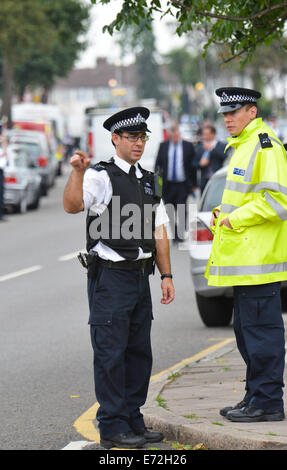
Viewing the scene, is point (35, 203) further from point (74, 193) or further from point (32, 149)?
point (74, 193)

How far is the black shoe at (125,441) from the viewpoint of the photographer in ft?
19.6

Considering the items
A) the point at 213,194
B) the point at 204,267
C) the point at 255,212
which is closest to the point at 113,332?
the point at 255,212

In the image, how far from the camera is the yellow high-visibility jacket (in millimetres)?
6109

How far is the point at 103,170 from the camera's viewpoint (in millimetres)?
6059

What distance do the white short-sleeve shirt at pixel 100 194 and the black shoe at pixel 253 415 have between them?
1.01 metres

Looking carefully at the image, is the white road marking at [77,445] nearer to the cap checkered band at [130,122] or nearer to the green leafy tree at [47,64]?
the cap checkered band at [130,122]

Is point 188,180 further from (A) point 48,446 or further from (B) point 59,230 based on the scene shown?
(A) point 48,446

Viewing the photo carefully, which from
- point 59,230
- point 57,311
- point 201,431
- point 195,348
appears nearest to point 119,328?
point 201,431

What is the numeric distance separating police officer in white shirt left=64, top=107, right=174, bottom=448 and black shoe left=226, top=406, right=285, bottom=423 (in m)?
0.44

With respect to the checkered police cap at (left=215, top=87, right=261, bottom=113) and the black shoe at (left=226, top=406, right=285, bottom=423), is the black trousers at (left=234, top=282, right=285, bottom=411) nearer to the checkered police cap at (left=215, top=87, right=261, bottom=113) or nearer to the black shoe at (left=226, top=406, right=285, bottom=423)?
the black shoe at (left=226, top=406, right=285, bottom=423)

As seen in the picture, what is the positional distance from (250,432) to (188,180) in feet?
40.9

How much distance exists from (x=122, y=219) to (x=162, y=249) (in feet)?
1.17

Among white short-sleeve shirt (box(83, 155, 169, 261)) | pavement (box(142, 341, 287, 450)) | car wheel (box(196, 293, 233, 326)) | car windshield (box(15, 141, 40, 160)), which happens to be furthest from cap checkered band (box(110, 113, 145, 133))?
car windshield (box(15, 141, 40, 160))

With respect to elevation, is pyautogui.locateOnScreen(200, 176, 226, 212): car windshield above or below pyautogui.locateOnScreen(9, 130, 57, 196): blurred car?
above
